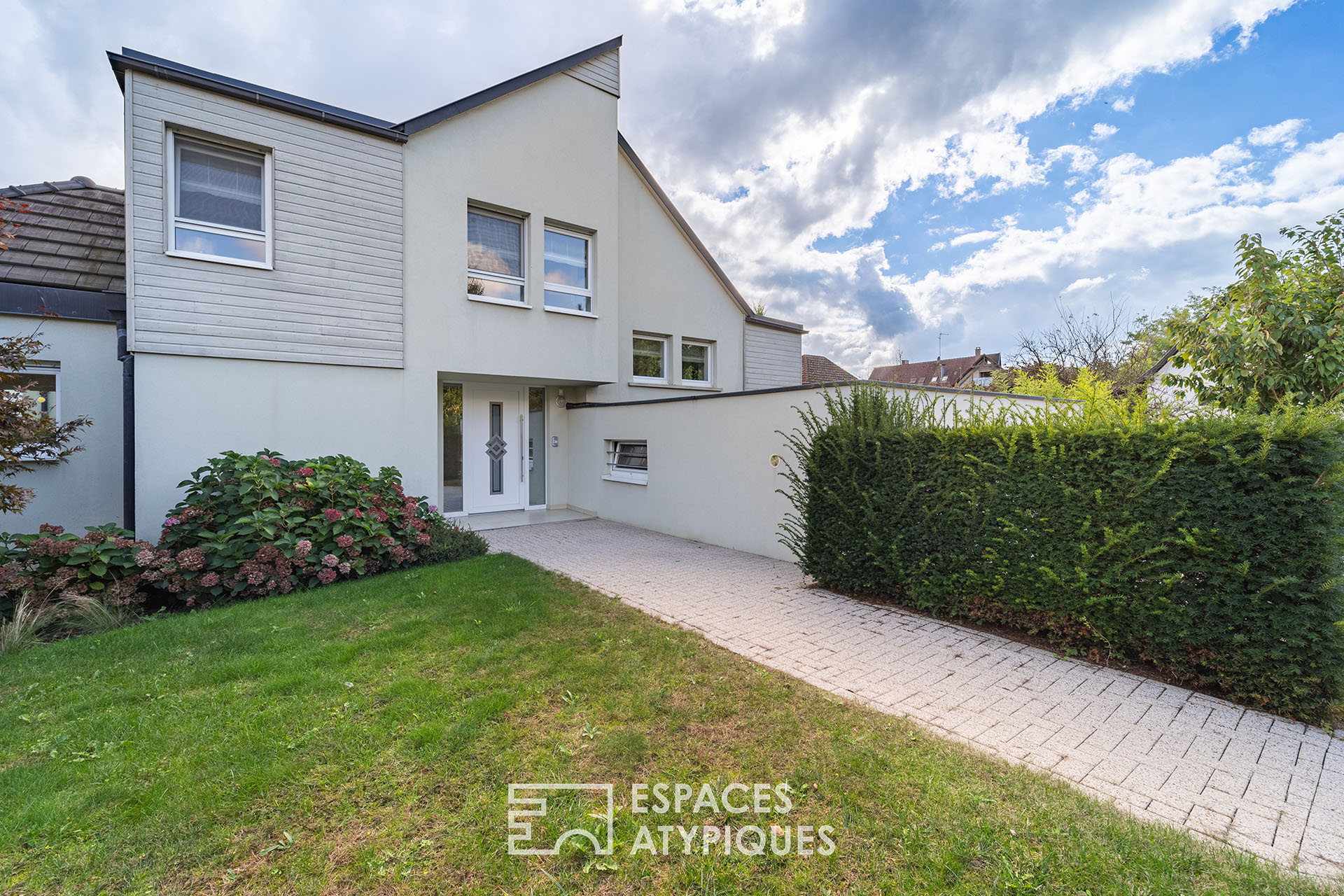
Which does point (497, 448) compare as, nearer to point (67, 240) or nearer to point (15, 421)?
point (15, 421)

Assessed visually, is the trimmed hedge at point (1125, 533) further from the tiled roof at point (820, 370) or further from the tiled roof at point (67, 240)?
the tiled roof at point (820, 370)

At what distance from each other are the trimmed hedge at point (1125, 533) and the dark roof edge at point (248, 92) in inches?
334

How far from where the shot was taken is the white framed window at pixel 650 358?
12.8 meters

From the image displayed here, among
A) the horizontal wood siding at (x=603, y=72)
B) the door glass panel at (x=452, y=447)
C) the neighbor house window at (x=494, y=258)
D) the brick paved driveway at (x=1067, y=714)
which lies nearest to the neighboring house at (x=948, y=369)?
the horizontal wood siding at (x=603, y=72)

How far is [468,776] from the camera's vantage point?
2.61m

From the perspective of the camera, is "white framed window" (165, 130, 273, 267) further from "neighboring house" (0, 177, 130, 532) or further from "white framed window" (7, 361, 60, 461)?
"white framed window" (7, 361, 60, 461)

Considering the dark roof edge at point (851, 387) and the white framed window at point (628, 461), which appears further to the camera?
the white framed window at point (628, 461)

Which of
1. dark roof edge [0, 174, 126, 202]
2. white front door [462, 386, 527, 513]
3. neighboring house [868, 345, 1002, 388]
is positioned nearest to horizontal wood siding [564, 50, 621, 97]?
white front door [462, 386, 527, 513]

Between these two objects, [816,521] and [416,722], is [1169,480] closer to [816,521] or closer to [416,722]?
[816,521]

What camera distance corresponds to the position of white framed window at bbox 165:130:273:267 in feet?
24.3

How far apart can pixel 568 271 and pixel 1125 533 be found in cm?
945

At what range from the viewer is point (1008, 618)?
15.2ft

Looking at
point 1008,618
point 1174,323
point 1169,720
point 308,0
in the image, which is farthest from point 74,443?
point 1174,323

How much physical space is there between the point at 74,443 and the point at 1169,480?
12.3 m
